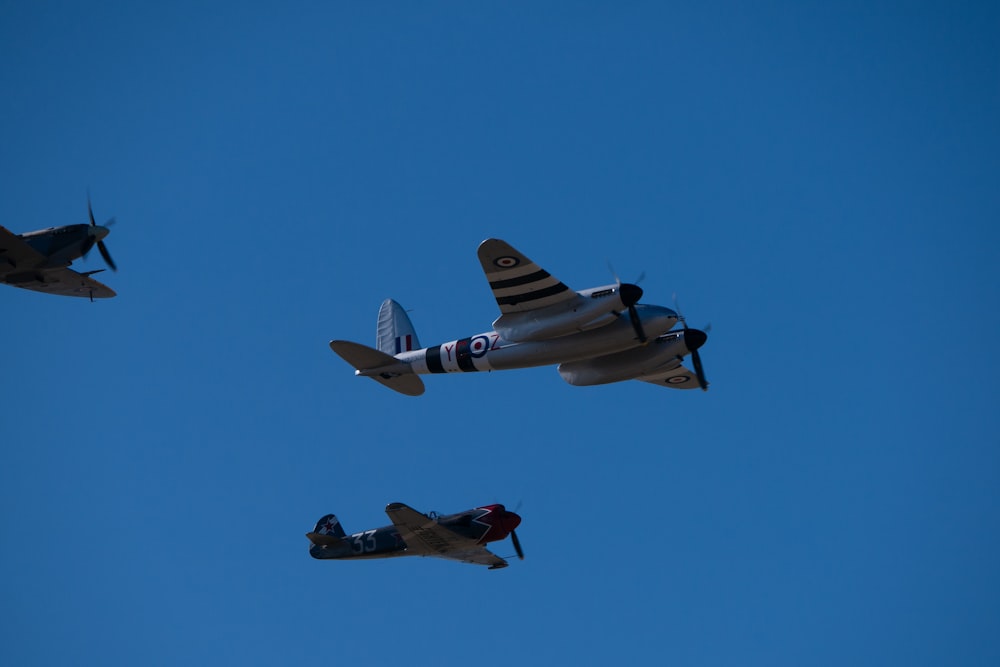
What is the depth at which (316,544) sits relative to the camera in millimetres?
37969

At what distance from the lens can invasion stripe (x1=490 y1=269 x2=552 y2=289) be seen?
1089 inches

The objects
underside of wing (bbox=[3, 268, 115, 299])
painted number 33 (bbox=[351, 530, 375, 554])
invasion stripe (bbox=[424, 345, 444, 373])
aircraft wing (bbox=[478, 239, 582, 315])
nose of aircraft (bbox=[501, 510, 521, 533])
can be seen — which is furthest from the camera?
painted number 33 (bbox=[351, 530, 375, 554])

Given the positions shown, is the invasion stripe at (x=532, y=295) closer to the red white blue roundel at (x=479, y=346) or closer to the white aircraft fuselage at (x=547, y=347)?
the white aircraft fuselage at (x=547, y=347)

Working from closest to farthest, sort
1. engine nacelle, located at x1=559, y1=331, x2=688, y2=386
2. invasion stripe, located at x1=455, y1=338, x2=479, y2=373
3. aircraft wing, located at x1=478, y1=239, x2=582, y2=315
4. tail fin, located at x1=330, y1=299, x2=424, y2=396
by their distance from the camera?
aircraft wing, located at x1=478, y1=239, x2=582, y2=315 → engine nacelle, located at x1=559, y1=331, x2=688, y2=386 → invasion stripe, located at x1=455, y1=338, x2=479, y2=373 → tail fin, located at x1=330, y1=299, x2=424, y2=396

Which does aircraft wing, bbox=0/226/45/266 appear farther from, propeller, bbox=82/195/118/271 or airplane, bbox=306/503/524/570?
airplane, bbox=306/503/524/570

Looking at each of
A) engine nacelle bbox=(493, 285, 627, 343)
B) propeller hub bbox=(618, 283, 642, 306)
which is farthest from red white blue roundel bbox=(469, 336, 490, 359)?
propeller hub bbox=(618, 283, 642, 306)

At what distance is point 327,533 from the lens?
38750mm

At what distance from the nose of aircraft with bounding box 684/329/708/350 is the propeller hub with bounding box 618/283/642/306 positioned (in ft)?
12.9

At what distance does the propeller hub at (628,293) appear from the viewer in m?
27.5

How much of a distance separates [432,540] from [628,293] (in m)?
12.6

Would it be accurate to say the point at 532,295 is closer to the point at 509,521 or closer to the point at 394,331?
the point at 394,331

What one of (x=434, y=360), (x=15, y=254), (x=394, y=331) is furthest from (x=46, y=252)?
(x=434, y=360)

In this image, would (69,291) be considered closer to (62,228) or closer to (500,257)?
(62,228)

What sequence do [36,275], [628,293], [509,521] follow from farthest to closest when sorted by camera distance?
[36,275] < [509,521] < [628,293]
